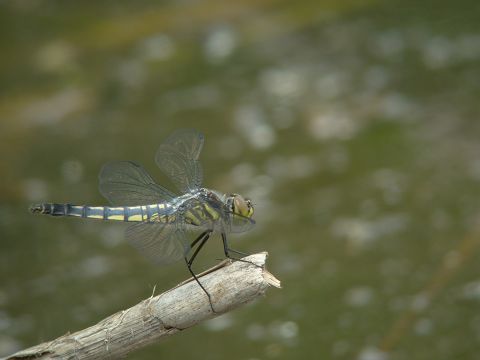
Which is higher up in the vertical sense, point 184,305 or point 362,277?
point 362,277

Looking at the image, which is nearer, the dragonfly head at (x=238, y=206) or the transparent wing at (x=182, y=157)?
the dragonfly head at (x=238, y=206)

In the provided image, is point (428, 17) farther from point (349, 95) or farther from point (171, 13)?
point (171, 13)

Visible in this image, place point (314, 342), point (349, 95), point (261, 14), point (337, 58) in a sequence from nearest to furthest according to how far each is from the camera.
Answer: point (314, 342) < point (349, 95) < point (337, 58) < point (261, 14)

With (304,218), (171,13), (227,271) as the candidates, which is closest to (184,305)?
(227,271)

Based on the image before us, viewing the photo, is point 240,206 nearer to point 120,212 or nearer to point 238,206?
point 238,206

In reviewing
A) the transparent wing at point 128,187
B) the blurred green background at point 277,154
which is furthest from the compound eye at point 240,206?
the blurred green background at point 277,154

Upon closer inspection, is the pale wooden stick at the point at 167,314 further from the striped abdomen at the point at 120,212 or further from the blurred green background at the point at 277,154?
the blurred green background at the point at 277,154

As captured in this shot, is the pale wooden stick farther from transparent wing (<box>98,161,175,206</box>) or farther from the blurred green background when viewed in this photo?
the blurred green background
